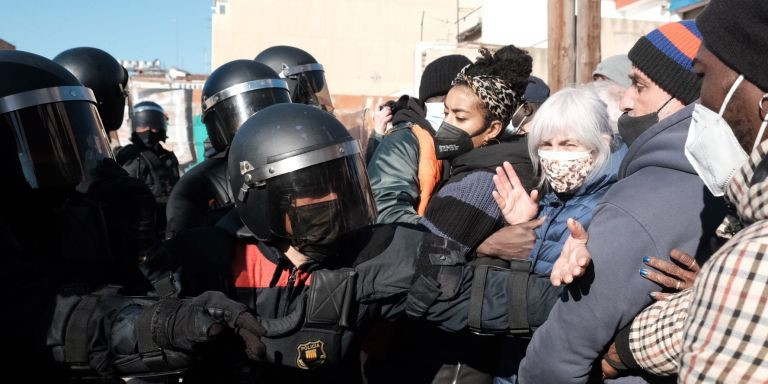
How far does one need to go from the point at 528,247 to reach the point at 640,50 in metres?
0.87

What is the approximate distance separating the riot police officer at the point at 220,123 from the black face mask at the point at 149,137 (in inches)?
159

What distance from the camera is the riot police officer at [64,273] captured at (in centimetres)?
197

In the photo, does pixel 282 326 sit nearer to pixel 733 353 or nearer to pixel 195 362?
pixel 195 362

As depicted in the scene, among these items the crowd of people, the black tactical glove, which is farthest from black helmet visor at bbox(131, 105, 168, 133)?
the black tactical glove

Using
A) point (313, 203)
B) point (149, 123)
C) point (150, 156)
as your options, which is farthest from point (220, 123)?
point (149, 123)

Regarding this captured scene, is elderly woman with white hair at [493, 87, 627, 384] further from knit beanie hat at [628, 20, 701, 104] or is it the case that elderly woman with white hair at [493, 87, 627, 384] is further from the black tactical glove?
the black tactical glove

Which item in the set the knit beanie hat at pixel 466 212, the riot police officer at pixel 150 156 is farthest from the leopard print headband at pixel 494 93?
the riot police officer at pixel 150 156

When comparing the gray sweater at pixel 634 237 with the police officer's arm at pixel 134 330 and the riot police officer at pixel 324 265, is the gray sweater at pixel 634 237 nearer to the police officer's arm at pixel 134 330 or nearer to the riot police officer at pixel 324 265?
the riot police officer at pixel 324 265

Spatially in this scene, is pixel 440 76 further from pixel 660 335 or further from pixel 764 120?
pixel 764 120

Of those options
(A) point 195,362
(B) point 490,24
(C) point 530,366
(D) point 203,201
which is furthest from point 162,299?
(B) point 490,24

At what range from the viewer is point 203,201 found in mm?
4094

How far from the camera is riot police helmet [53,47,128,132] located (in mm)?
4256

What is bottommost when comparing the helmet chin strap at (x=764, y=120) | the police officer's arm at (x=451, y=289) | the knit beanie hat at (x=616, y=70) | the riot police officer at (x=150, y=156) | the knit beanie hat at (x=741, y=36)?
the riot police officer at (x=150, y=156)

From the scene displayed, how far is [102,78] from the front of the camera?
4316mm
